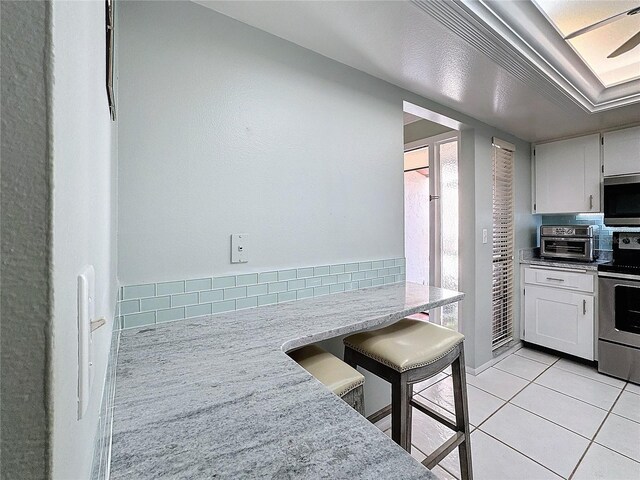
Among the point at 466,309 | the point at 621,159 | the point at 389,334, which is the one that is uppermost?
the point at 621,159

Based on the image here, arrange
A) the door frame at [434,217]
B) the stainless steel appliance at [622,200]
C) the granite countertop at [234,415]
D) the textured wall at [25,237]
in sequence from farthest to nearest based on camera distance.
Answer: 1. the door frame at [434,217]
2. the stainless steel appliance at [622,200]
3. the granite countertop at [234,415]
4. the textured wall at [25,237]

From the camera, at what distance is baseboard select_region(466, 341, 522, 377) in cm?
268

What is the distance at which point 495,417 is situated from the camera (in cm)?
208

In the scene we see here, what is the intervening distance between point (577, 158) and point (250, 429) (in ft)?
12.3

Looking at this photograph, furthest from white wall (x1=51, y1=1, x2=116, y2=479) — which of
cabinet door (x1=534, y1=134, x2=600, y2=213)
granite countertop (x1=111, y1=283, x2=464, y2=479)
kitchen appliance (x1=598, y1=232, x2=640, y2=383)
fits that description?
cabinet door (x1=534, y1=134, x2=600, y2=213)

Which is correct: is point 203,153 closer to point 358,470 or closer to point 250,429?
point 250,429

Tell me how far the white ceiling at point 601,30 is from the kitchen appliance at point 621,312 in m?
1.35

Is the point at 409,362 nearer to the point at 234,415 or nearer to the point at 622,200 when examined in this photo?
the point at 234,415

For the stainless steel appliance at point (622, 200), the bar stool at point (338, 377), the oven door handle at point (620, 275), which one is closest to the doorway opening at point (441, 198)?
the oven door handle at point (620, 275)

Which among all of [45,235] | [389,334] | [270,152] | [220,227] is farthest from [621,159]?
[45,235]

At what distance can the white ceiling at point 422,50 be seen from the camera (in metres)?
1.32

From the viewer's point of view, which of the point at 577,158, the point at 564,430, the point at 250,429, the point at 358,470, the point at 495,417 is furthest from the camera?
the point at 577,158

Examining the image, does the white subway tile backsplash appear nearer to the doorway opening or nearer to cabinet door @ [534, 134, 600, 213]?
the doorway opening

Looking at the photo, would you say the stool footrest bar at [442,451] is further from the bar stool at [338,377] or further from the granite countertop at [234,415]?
the granite countertop at [234,415]
